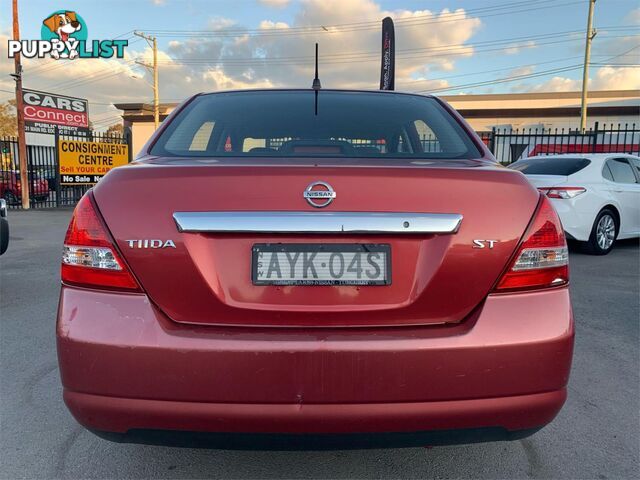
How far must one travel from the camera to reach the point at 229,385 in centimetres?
156

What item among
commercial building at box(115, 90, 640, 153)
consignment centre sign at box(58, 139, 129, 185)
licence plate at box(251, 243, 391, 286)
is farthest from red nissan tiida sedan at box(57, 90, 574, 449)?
commercial building at box(115, 90, 640, 153)

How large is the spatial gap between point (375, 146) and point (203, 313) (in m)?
1.20

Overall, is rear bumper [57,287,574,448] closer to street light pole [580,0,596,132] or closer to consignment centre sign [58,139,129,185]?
consignment centre sign [58,139,129,185]

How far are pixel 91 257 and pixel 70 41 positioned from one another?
74.6 feet

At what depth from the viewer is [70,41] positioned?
20625 millimetres

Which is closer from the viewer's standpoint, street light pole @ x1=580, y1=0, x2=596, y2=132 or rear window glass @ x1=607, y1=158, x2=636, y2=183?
rear window glass @ x1=607, y1=158, x2=636, y2=183

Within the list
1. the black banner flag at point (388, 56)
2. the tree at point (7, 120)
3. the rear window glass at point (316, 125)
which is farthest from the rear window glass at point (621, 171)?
the tree at point (7, 120)

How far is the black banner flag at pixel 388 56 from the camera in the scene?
12.9 metres

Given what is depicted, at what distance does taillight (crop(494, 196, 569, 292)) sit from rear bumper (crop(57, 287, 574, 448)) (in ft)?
0.31

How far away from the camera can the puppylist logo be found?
19781mm

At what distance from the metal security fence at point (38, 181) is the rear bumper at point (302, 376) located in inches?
652

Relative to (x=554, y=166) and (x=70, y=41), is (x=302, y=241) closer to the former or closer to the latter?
(x=554, y=166)

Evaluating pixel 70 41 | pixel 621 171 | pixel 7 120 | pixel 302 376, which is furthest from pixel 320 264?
pixel 7 120

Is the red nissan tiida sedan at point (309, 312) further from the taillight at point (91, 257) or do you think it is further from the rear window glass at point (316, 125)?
the rear window glass at point (316, 125)
